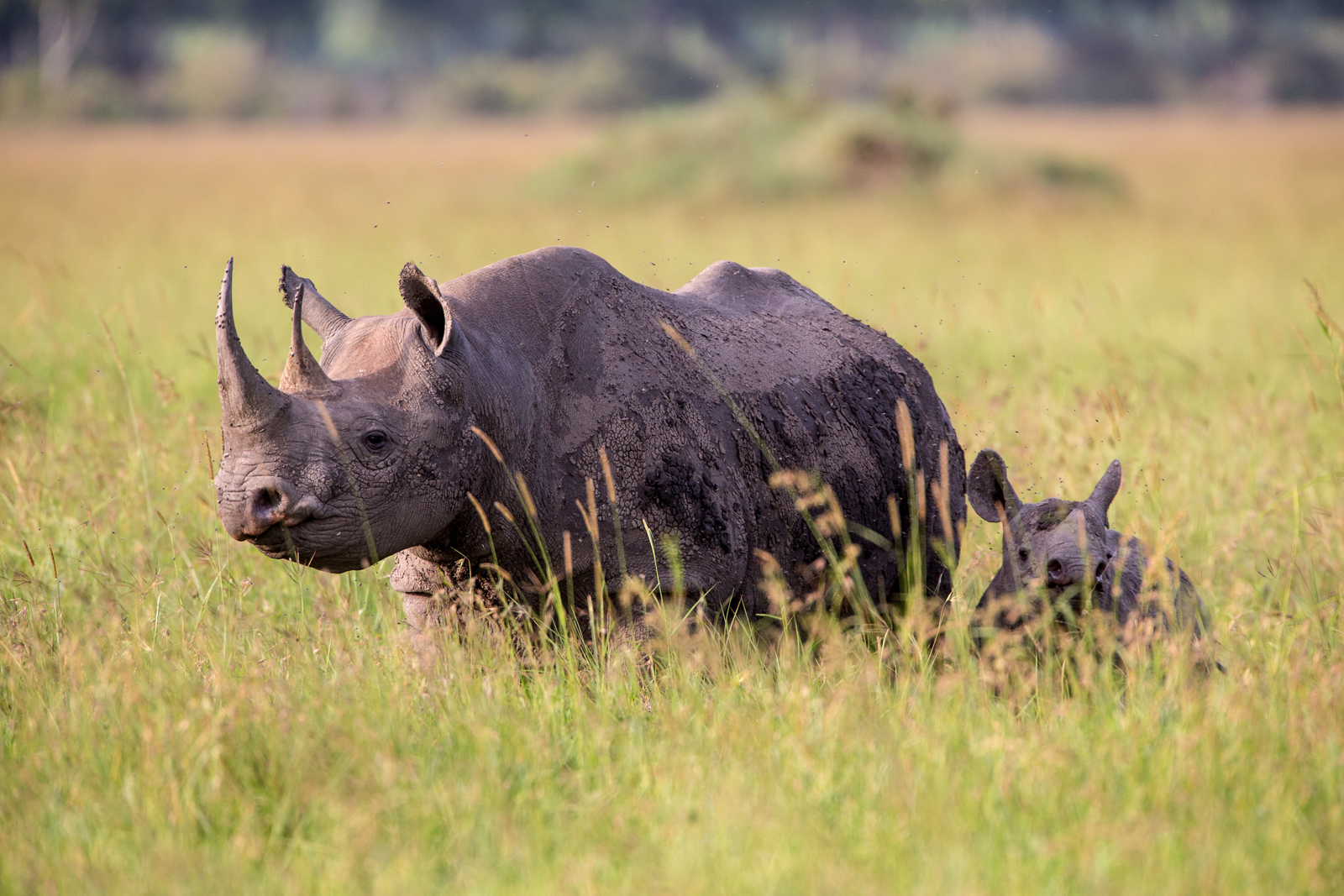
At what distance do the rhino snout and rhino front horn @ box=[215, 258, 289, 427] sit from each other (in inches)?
5.6

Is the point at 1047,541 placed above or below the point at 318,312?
below

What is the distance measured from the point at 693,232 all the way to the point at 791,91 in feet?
18.7

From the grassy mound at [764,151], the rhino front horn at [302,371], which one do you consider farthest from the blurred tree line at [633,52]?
the rhino front horn at [302,371]

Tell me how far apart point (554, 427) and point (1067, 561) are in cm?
147

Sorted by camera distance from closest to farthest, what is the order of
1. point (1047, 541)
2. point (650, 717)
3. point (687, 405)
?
point (650, 717), point (687, 405), point (1047, 541)

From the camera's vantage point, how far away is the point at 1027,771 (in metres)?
3.19

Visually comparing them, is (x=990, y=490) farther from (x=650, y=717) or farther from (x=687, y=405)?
(x=650, y=717)

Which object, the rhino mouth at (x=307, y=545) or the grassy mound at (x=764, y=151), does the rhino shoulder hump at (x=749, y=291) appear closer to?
the rhino mouth at (x=307, y=545)

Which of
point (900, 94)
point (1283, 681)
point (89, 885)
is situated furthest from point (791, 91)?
point (89, 885)

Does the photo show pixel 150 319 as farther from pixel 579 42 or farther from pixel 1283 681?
pixel 579 42

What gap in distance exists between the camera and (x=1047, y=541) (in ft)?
13.4

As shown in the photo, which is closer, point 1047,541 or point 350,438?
point 350,438

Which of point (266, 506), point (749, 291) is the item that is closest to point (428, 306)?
point (266, 506)

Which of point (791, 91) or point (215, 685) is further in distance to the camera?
point (791, 91)
